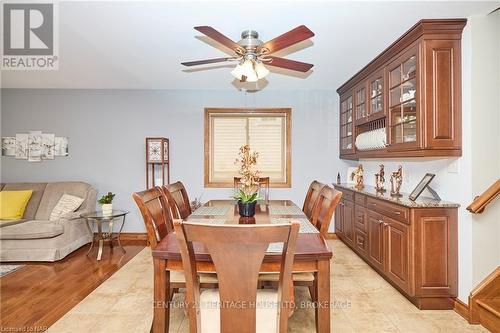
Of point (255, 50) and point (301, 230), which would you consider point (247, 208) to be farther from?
point (255, 50)

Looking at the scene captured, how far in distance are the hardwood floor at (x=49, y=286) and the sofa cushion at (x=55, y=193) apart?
0.81 meters


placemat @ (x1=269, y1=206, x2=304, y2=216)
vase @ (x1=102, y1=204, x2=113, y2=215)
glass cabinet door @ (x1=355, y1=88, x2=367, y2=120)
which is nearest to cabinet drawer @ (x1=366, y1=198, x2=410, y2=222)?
placemat @ (x1=269, y1=206, x2=304, y2=216)

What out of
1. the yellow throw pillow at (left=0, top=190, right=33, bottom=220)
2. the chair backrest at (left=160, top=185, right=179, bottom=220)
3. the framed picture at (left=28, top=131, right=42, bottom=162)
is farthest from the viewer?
the framed picture at (left=28, top=131, right=42, bottom=162)

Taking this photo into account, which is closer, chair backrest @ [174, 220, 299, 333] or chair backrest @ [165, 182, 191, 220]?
chair backrest @ [174, 220, 299, 333]

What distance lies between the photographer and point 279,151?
15.8 feet

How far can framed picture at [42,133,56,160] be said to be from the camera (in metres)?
4.77

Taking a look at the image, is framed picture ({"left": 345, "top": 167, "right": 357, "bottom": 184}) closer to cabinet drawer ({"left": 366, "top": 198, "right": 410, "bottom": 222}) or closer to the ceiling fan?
cabinet drawer ({"left": 366, "top": 198, "right": 410, "bottom": 222})

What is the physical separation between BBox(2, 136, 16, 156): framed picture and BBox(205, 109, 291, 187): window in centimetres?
322

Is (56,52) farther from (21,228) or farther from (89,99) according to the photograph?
(21,228)

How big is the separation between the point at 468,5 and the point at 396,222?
72.8 inches

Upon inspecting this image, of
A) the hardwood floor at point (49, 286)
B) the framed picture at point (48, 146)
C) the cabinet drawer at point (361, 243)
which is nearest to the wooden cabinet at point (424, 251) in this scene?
the cabinet drawer at point (361, 243)

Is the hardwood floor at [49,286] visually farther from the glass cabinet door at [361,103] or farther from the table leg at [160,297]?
the glass cabinet door at [361,103]

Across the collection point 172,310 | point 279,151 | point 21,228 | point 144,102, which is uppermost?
point 144,102

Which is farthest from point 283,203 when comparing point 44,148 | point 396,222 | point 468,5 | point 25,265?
point 44,148
